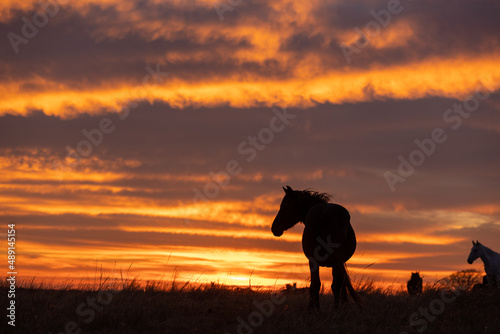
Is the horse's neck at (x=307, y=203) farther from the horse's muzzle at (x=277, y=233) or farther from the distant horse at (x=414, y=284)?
the distant horse at (x=414, y=284)

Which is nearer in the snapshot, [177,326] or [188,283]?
[177,326]

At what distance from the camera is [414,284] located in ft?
61.3

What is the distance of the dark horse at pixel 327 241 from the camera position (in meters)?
14.1

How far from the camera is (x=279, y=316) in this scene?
43.4 ft

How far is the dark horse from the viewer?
14.1 metres

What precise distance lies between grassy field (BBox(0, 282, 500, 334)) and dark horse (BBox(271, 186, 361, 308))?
A: 1.88ft

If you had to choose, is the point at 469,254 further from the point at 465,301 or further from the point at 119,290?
the point at 119,290

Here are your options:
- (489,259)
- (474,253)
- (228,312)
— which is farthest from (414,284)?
(228,312)

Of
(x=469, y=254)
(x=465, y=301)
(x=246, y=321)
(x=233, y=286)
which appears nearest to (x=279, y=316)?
(x=246, y=321)

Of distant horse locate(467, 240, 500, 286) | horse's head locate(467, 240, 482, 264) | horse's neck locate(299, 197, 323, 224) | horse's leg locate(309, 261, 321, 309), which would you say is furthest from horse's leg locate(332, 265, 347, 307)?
horse's head locate(467, 240, 482, 264)

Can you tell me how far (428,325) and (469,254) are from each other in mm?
10950

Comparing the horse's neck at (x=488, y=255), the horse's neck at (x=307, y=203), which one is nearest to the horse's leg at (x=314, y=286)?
the horse's neck at (x=307, y=203)

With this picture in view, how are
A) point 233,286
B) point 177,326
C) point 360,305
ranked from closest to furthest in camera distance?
point 177,326
point 360,305
point 233,286

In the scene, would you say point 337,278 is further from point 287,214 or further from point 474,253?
point 474,253
